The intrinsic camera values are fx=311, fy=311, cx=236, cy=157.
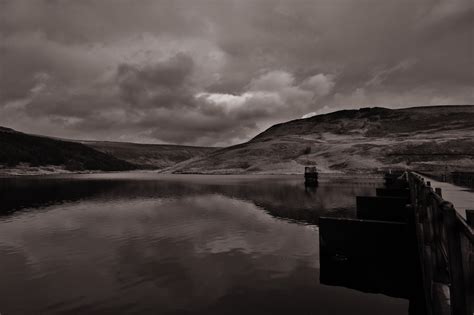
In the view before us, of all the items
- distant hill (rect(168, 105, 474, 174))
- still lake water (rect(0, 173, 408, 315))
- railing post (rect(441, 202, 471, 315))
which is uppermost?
distant hill (rect(168, 105, 474, 174))

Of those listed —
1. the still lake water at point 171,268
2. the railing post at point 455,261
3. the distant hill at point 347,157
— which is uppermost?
the distant hill at point 347,157

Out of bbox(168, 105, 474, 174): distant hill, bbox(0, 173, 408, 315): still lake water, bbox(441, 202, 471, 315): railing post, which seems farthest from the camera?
bbox(168, 105, 474, 174): distant hill

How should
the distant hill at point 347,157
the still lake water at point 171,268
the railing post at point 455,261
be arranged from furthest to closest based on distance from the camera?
the distant hill at point 347,157
the still lake water at point 171,268
the railing post at point 455,261

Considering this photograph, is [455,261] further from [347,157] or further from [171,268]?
[347,157]

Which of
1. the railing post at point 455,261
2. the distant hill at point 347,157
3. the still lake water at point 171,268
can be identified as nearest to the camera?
the railing post at point 455,261

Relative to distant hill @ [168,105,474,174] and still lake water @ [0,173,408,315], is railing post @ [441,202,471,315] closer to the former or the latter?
still lake water @ [0,173,408,315]

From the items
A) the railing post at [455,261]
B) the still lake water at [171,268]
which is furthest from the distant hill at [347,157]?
the railing post at [455,261]

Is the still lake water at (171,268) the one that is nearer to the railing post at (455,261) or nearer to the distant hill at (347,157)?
the railing post at (455,261)

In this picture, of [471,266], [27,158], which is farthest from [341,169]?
[27,158]

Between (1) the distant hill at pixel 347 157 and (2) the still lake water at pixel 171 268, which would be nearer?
(2) the still lake water at pixel 171 268

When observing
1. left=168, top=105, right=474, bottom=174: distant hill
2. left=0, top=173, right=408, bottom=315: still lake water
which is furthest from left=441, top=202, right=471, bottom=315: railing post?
left=168, top=105, right=474, bottom=174: distant hill

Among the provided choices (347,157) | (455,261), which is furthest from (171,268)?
(347,157)

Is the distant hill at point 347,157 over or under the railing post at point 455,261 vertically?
over

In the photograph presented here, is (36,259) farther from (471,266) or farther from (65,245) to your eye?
(471,266)
